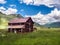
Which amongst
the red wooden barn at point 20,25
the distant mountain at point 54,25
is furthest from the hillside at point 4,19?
the distant mountain at point 54,25

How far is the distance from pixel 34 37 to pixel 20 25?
338mm

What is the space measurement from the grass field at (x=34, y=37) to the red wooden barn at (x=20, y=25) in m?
0.08

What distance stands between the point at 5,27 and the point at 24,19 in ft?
1.22

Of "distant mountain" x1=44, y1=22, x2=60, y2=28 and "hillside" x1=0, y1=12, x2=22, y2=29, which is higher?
"hillside" x1=0, y1=12, x2=22, y2=29

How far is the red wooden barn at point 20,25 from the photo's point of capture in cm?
411

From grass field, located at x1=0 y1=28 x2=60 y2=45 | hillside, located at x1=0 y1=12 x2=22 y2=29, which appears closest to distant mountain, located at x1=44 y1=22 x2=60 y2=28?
grass field, located at x1=0 y1=28 x2=60 y2=45

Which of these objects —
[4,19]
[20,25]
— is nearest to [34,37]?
[20,25]

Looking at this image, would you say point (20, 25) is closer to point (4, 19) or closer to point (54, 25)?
point (4, 19)

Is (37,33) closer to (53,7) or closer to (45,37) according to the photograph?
(45,37)

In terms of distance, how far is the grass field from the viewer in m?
4.07

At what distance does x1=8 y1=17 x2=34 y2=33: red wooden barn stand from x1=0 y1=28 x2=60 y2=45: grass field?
8 centimetres

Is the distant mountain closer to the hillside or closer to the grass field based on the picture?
the grass field

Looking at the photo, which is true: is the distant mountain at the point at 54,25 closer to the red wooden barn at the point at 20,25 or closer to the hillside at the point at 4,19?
the red wooden barn at the point at 20,25

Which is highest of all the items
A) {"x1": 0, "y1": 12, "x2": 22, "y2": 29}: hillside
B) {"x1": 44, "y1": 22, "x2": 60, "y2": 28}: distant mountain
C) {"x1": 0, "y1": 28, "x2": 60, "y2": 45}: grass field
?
{"x1": 0, "y1": 12, "x2": 22, "y2": 29}: hillside
